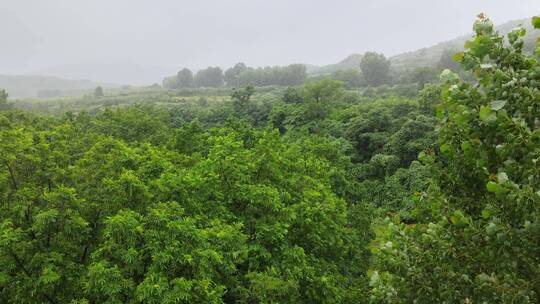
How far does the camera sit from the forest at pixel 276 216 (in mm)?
6691

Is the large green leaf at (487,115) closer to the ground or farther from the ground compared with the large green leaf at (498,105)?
closer to the ground

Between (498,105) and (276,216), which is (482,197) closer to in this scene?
(498,105)

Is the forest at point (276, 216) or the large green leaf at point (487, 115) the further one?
the forest at point (276, 216)

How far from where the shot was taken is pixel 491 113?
20.3ft

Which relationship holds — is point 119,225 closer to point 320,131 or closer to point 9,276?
point 9,276

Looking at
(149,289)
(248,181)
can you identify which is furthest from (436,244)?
(248,181)

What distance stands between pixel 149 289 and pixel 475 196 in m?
11.1

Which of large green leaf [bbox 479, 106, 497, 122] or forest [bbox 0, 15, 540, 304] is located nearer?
large green leaf [bbox 479, 106, 497, 122]

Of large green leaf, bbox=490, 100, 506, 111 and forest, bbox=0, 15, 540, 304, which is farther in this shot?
forest, bbox=0, 15, 540, 304

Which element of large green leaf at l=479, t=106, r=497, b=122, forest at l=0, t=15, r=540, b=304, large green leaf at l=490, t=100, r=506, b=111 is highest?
large green leaf at l=490, t=100, r=506, b=111

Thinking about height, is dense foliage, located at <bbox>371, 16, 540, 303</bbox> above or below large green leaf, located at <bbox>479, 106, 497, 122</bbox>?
below

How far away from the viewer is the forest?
6.69m

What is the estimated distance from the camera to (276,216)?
2297 cm

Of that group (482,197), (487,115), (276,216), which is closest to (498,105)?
(487,115)
